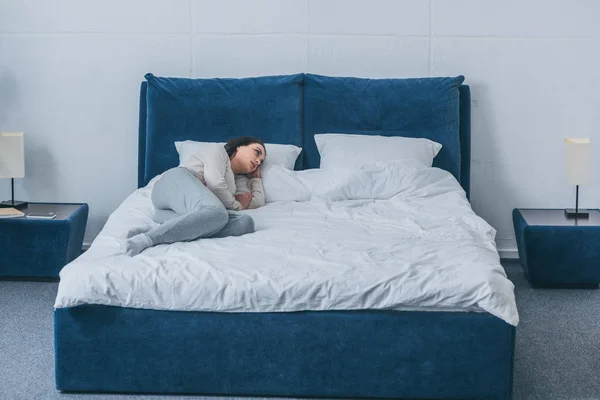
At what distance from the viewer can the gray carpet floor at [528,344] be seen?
324cm

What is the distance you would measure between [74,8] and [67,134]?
0.77 m

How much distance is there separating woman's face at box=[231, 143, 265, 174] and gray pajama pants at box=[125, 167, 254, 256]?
0.40m

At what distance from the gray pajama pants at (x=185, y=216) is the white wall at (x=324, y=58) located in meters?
1.32

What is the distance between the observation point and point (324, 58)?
5094mm

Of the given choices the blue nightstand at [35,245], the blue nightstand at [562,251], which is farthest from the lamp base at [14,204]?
the blue nightstand at [562,251]

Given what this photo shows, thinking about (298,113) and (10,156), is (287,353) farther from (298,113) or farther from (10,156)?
(10,156)

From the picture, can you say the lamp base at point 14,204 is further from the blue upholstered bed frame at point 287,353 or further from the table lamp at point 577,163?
the table lamp at point 577,163

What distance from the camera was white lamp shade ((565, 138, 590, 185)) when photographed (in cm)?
473

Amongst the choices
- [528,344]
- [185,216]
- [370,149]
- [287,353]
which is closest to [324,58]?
[370,149]

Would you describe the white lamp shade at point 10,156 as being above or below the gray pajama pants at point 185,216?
above

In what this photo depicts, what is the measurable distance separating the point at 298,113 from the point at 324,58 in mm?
444

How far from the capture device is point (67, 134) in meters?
5.21

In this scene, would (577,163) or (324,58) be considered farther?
(324,58)

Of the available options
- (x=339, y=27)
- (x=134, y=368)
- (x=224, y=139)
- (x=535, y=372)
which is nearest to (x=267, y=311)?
(x=134, y=368)
